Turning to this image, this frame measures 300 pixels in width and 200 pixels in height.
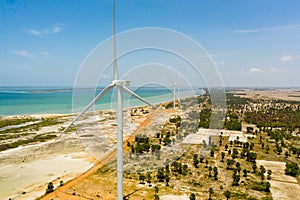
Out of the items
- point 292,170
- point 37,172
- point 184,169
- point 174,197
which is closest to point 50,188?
point 37,172

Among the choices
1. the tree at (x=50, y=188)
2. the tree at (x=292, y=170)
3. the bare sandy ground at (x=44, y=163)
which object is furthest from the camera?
the tree at (x=292, y=170)

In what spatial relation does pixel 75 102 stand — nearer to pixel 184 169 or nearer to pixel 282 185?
pixel 184 169

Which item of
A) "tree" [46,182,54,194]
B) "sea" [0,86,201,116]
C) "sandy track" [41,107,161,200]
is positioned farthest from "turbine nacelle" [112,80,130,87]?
"tree" [46,182,54,194]

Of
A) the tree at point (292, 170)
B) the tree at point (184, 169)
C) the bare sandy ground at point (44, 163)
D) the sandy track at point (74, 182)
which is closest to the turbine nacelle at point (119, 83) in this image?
the sandy track at point (74, 182)

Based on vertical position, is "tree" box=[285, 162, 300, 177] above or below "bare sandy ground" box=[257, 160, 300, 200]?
above

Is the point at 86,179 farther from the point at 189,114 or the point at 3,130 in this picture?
the point at 3,130

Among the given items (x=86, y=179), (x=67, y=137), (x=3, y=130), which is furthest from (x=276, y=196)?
(x=3, y=130)

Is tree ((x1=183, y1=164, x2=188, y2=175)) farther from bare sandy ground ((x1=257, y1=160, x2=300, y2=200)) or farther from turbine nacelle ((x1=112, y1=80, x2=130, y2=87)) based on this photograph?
turbine nacelle ((x1=112, y1=80, x2=130, y2=87))

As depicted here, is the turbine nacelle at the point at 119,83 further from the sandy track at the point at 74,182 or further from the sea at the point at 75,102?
the sandy track at the point at 74,182

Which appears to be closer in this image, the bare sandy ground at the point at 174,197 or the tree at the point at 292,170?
the bare sandy ground at the point at 174,197
